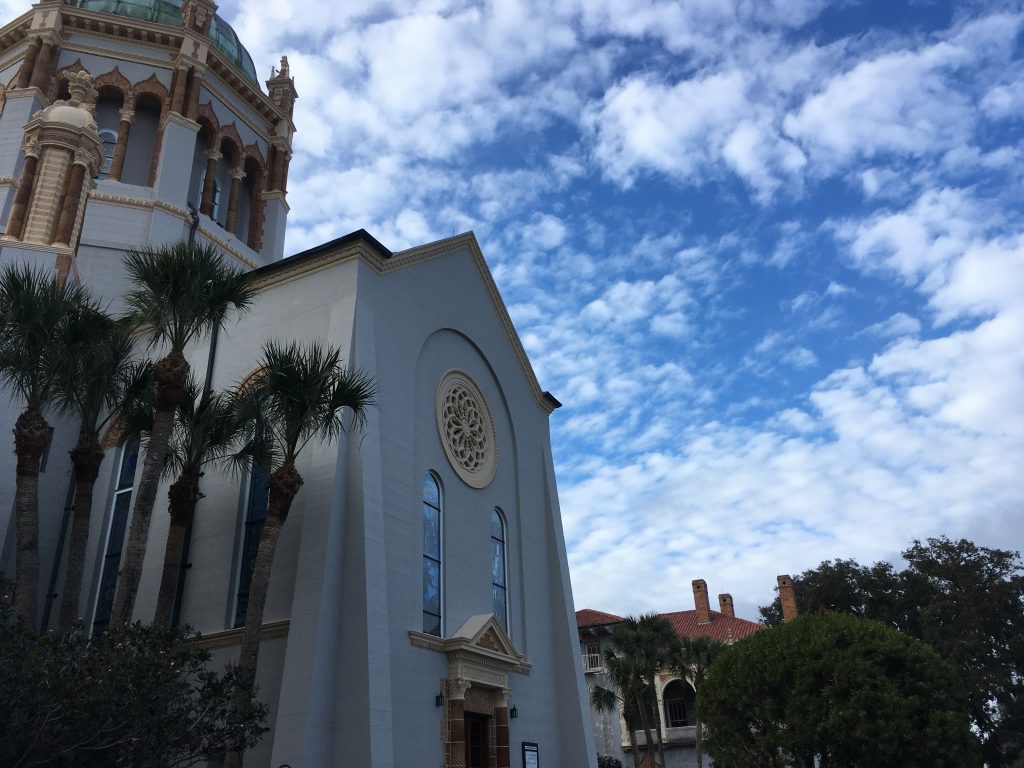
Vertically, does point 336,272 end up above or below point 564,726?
above

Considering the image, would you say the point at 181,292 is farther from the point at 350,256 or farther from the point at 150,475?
the point at 350,256

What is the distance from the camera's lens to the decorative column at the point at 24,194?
66.4 feet

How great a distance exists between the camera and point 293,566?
14.5 metres

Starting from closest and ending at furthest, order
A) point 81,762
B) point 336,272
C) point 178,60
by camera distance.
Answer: point 81,762 < point 336,272 < point 178,60

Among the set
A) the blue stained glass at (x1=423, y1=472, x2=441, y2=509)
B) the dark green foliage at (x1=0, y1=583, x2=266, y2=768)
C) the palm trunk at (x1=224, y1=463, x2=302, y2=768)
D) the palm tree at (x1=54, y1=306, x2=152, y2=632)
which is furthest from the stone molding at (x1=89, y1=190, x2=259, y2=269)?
the dark green foliage at (x1=0, y1=583, x2=266, y2=768)

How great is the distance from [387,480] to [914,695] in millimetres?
12675

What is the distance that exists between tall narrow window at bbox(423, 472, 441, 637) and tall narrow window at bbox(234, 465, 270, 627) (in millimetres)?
3191

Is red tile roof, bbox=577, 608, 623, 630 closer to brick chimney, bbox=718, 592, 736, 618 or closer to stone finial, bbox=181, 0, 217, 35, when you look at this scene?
brick chimney, bbox=718, 592, 736, 618

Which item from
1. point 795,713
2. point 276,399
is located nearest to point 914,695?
point 795,713

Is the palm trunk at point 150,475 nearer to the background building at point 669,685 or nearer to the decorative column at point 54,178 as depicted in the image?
the decorative column at point 54,178

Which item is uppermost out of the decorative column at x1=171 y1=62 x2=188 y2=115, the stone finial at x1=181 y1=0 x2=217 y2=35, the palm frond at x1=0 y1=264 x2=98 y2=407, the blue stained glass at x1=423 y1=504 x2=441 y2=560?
the stone finial at x1=181 y1=0 x2=217 y2=35

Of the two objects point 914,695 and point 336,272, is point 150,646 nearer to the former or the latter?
point 336,272

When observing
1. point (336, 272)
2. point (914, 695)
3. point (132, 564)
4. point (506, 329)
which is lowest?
point (914, 695)

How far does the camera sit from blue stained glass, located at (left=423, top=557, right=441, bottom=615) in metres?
16.5
